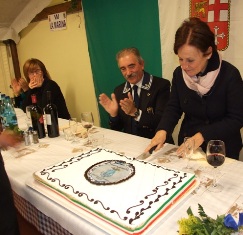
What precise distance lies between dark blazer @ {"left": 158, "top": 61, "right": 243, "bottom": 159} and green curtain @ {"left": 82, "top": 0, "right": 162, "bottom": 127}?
1056mm

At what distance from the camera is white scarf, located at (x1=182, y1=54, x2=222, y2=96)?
137 cm

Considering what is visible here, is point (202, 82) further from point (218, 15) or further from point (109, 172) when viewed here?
point (218, 15)

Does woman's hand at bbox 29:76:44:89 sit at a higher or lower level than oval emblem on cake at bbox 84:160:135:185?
higher

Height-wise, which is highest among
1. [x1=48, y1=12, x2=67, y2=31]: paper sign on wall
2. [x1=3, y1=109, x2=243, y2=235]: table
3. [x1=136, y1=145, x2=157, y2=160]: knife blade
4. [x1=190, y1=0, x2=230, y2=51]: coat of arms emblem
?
[x1=48, y1=12, x2=67, y2=31]: paper sign on wall

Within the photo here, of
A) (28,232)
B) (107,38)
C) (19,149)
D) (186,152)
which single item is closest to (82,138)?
(19,149)

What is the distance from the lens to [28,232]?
1.36 m

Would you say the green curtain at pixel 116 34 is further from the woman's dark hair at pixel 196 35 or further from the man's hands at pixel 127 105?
the woman's dark hair at pixel 196 35

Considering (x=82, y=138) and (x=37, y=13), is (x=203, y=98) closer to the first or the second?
(x=82, y=138)

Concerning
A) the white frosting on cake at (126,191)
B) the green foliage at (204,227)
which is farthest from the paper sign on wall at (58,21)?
the green foliage at (204,227)

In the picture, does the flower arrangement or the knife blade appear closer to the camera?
the flower arrangement

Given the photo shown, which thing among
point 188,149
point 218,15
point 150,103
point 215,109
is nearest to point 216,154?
point 188,149

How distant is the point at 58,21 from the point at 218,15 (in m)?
2.11

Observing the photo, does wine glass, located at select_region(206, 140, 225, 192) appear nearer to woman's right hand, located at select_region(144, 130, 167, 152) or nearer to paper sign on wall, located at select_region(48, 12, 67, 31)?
woman's right hand, located at select_region(144, 130, 167, 152)

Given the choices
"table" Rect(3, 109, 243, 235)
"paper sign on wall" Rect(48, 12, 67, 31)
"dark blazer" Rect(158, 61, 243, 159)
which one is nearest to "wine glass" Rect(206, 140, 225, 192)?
"table" Rect(3, 109, 243, 235)
